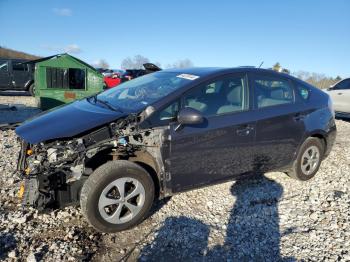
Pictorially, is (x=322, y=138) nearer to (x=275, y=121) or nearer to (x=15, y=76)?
(x=275, y=121)

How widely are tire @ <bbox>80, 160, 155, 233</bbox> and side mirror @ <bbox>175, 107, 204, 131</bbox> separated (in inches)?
25.6

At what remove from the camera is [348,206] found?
13.5 ft

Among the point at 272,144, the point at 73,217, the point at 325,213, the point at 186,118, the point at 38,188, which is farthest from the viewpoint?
the point at 272,144

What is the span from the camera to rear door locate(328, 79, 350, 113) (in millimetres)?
10570

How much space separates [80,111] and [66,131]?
581 mm

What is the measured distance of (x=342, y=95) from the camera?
10719 millimetres

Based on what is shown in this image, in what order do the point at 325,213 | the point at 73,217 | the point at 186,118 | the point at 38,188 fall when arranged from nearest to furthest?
the point at 38,188 → the point at 186,118 → the point at 73,217 → the point at 325,213

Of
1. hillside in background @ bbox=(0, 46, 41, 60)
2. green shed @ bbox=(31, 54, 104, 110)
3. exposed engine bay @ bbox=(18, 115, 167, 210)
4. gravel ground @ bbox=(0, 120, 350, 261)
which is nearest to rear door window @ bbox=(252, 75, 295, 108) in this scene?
gravel ground @ bbox=(0, 120, 350, 261)

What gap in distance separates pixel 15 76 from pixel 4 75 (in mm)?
487

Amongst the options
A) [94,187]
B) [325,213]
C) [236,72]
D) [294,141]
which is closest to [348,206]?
[325,213]

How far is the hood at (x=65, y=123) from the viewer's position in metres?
3.17

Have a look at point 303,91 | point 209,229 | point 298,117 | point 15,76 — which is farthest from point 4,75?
point 209,229

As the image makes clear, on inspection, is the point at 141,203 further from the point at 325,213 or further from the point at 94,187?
the point at 325,213

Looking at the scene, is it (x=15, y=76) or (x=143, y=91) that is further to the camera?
(x=15, y=76)
